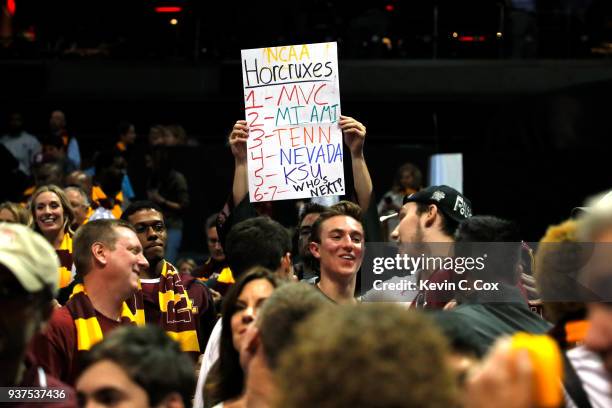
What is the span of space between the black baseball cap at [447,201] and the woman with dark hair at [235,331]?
1.63 metres

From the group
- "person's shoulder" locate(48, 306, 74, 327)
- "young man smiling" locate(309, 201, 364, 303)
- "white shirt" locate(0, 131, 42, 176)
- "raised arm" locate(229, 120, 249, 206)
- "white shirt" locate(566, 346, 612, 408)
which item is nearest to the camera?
"white shirt" locate(566, 346, 612, 408)

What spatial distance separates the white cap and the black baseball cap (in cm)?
284

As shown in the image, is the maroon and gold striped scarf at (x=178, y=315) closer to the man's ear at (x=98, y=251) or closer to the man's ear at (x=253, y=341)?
the man's ear at (x=98, y=251)

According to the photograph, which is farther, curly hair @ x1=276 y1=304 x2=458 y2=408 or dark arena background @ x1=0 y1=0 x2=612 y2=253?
dark arena background @ x1=0 y1=0 x2=612 y2=253

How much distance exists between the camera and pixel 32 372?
3.23 metres

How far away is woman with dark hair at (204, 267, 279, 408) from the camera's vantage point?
12.7ft

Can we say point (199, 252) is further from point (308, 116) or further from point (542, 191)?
point (308, 116)

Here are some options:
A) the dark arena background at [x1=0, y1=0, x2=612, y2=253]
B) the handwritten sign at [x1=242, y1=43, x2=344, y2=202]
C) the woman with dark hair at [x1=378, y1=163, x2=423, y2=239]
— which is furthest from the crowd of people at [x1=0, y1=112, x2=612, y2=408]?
the dark arena background at [x1=0, y1=0, x2=612, y2=253]

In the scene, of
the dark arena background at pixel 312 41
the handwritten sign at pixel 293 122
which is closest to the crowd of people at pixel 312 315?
the handwritten sign at pixel 293 122

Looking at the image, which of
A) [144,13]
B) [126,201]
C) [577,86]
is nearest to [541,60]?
[577,86]

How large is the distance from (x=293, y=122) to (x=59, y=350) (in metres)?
2.22

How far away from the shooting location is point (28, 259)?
2.98 meters

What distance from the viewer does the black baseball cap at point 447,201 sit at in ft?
18.4

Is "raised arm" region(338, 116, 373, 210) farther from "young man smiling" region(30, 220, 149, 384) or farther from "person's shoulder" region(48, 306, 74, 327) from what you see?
"person's shoulder" region(48, 306, 74, 327)
